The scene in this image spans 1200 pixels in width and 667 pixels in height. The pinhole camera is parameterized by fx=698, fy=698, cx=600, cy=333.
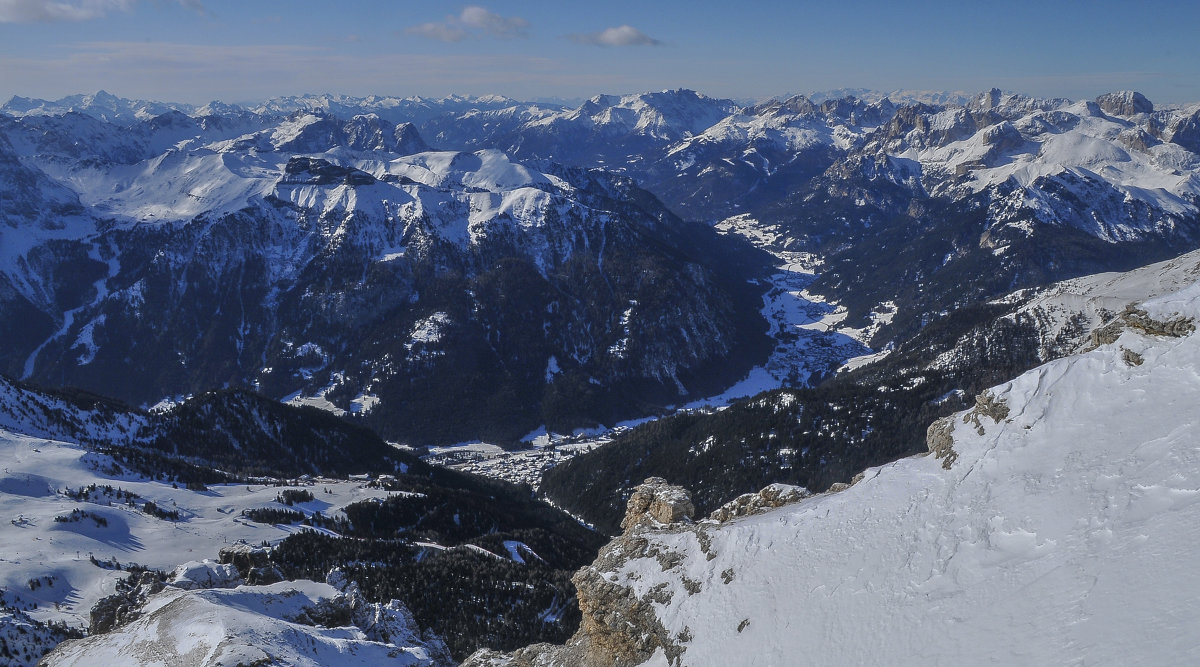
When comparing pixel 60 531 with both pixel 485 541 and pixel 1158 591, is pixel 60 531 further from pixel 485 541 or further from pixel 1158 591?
pixel 1158 591

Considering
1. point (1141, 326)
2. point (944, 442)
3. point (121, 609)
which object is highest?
point (1141, 326)

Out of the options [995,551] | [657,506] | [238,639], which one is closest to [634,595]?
[657,506]

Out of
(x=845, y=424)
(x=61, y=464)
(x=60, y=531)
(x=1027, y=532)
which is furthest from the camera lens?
(x=845, y=424)

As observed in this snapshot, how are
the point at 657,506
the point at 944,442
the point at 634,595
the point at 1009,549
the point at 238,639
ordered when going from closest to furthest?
the point at 1009,549 → the point at 944,442 → the point at 634,595 → the point at 238,639 → the point at 657,506

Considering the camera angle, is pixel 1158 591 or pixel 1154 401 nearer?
pixel 1158 591

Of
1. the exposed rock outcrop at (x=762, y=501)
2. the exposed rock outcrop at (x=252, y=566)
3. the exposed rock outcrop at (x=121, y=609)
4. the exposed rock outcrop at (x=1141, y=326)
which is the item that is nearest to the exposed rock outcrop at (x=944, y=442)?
the exposed rock outcrop at (x=1141, y=326)

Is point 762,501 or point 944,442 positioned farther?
point 762,501

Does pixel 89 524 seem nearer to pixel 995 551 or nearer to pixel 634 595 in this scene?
pixel 634 595

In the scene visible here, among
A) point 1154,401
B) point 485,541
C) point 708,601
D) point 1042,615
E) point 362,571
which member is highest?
point 1154,401

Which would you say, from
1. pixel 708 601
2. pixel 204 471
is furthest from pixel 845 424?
→ pixel 708 601
